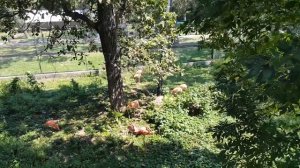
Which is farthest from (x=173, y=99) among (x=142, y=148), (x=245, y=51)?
(x=245, y=51)

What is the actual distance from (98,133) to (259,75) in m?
6.62

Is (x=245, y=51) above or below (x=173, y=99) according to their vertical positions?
above

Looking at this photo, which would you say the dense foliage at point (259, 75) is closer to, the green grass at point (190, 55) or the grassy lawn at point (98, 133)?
the grassy lawn at point (98, 133)

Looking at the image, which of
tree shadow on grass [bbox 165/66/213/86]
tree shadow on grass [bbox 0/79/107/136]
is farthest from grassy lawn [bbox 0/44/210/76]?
tree shadow on grass [bbox 0/79/107/136]

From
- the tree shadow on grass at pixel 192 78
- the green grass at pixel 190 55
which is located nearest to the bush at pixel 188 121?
the tree shadow on grass at pixel 192 78

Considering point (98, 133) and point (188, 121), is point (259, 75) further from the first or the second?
point (188, 121)

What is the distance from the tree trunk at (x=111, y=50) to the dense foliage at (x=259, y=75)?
463 cm

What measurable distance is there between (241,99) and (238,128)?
0.94 feet

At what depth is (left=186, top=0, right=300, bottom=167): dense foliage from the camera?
181 centimetres

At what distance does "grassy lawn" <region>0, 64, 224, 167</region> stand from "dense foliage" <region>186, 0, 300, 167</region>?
3.35m

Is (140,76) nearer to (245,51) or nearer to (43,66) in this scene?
(43,66)

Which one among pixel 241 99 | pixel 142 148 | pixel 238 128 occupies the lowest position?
pixel 142 148

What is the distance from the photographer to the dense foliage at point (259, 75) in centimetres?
181

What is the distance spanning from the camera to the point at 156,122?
27.9ft
